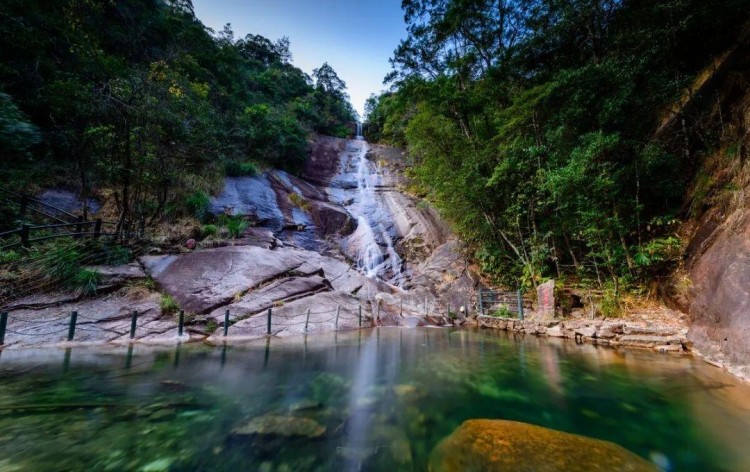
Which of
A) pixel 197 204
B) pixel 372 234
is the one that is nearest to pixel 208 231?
pixel 197 204

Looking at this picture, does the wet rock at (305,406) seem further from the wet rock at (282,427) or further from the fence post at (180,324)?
the fence post at (180,324)

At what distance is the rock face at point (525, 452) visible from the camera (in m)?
2.39

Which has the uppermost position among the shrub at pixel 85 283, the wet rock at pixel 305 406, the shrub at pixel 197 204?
the shrub at pixel 197 204

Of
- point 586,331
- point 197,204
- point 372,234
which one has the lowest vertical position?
point 586,331

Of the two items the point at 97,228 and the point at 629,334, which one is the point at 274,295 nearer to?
the point at 97,228

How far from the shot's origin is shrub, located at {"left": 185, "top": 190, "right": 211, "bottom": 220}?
41.8 ft

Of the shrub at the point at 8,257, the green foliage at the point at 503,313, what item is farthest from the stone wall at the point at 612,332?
the shrub at the point at 8,257

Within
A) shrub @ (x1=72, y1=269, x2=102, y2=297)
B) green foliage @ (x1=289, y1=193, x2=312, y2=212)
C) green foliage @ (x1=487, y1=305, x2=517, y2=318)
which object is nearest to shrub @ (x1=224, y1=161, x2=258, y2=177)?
green foliage @ (x1=289, y1=193, x2=312, y2=212)

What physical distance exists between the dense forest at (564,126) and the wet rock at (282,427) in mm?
7904

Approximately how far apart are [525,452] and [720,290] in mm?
5805

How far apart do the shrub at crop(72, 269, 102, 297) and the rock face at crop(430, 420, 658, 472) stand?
9.62 metres

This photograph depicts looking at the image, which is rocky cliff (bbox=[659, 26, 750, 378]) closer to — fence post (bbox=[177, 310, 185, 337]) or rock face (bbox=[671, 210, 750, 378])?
rock face (bbox=[671, 210, 750, 378])

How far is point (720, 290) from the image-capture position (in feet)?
17.4

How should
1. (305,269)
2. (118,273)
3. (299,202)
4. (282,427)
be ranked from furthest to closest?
(299,202)
(305,269)
(118,273)
(282,427)
